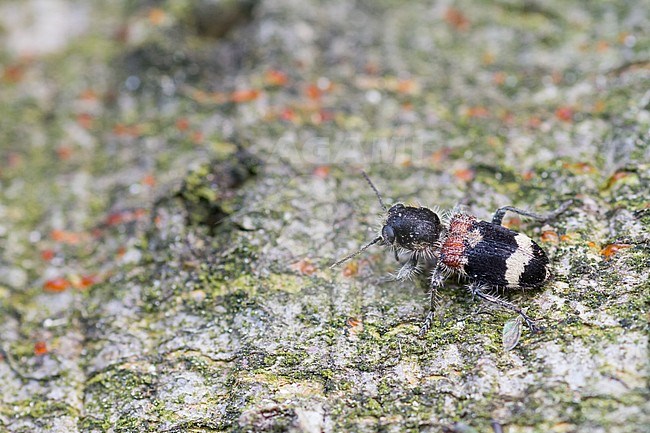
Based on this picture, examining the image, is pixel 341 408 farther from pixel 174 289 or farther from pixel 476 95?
pixel 476 95

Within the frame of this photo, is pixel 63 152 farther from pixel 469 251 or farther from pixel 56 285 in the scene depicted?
pixel 469 251

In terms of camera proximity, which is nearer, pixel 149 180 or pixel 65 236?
pixel 65 236

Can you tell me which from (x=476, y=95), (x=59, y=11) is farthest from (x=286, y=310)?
(x=59, y=11)

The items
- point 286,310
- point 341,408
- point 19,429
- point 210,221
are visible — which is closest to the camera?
point 341,408

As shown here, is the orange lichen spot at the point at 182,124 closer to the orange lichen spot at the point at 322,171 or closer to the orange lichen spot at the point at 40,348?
the orange lichen spot at the point at 322,171

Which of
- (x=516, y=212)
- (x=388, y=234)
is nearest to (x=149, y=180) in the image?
(x=388, y=234)

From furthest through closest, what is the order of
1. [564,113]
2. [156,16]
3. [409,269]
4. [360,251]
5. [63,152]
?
1. [156,16]
2. [63,152]
3. [564,113]
4. [360,251]
5. [409,269]

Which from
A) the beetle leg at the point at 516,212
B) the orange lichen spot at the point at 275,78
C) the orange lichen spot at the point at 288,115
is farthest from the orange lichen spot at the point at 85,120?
the beetle leg at the point at 516,212

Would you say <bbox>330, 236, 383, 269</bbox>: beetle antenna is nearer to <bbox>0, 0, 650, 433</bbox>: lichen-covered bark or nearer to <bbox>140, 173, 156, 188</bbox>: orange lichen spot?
<bbox>0, 0, 650, 433</bbox>: lichen-covered bark
